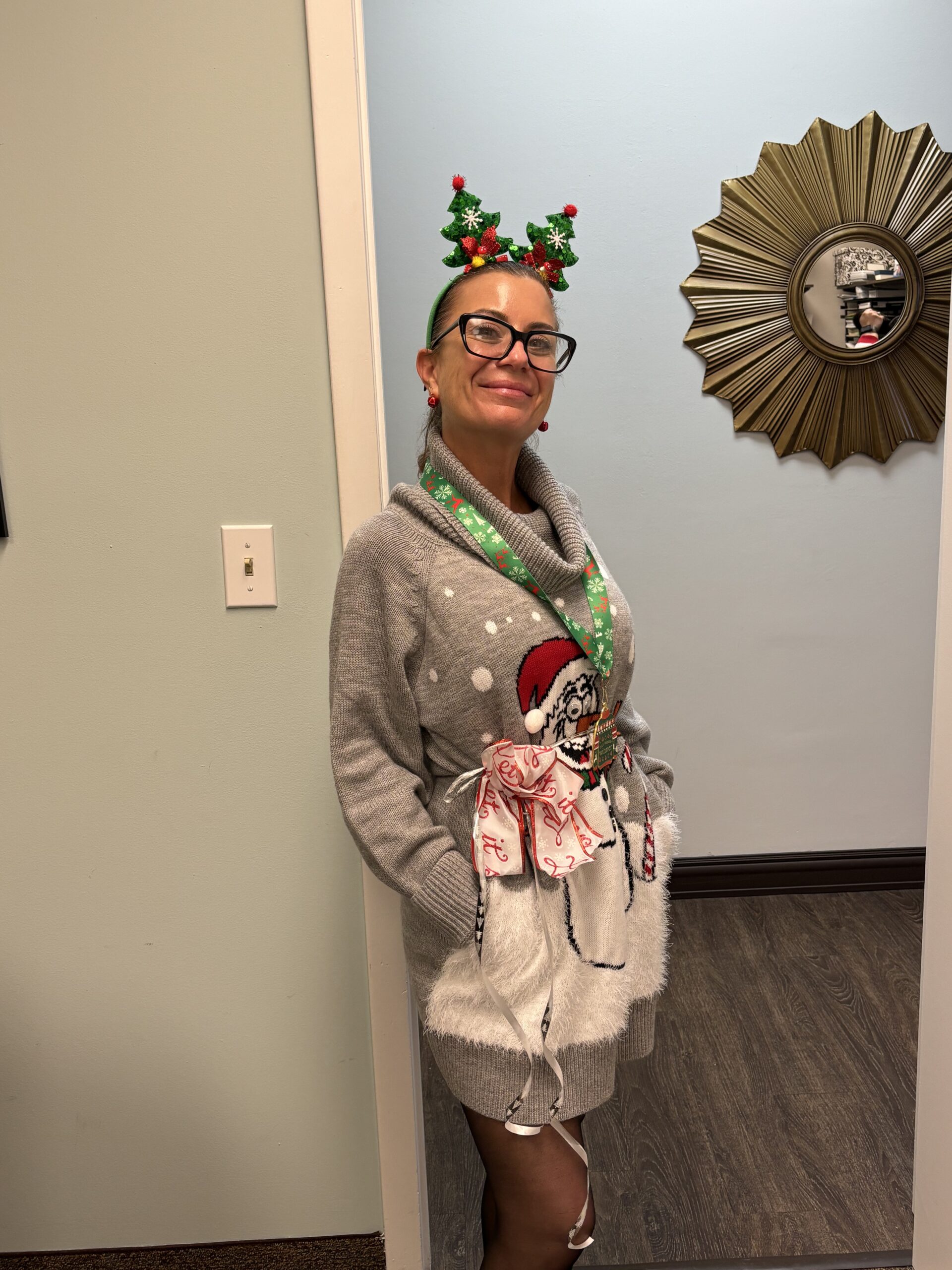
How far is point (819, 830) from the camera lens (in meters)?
2.81

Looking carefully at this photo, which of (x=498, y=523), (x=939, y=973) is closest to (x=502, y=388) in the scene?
(x=498, y=523)

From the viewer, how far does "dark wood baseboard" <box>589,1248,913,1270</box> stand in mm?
1506

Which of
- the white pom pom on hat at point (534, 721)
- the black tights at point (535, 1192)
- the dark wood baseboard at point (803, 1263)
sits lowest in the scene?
the dark wood baseboard at point (803, 1263)

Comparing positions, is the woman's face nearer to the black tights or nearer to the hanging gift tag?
→ the hanging gift tag

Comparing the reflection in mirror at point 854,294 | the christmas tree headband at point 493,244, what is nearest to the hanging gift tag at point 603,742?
the christmas tree headband at point 493,244

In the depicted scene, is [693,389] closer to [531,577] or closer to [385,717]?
[531,577]

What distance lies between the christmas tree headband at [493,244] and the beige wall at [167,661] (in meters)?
0.25

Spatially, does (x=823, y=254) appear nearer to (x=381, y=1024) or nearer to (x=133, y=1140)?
(x=381, y=1024)

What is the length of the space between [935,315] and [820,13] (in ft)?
2.76

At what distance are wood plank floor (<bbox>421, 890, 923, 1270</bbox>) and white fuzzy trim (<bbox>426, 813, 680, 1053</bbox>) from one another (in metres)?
0.77

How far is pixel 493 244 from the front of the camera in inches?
41.7

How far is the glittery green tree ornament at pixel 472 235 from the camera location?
3.48 ft

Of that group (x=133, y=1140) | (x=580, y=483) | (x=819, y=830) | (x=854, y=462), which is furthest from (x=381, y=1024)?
(x=854, y=462)

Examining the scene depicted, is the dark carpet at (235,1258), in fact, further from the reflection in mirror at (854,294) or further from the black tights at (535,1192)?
the reflection in mirror at (854,294)
